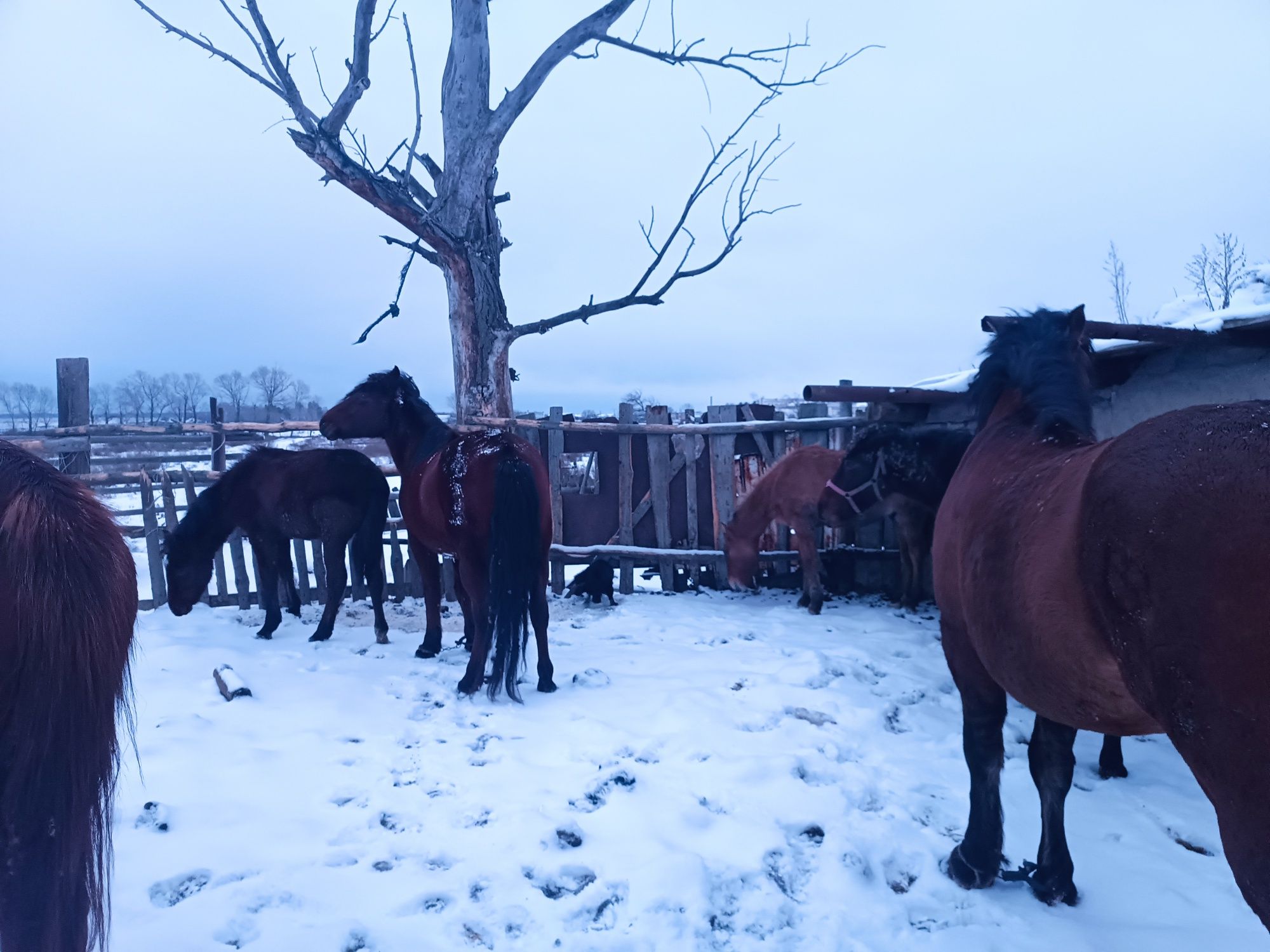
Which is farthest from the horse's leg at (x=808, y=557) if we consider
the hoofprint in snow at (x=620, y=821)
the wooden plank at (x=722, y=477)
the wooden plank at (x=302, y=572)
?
the wooden plank at (x=302, y=572)

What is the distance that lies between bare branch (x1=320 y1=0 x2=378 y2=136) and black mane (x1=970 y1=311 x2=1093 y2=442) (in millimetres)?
6050

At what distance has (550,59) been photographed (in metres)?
7.63

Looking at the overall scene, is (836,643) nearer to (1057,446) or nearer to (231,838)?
(1057,446)

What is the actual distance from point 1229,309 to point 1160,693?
3.88 m

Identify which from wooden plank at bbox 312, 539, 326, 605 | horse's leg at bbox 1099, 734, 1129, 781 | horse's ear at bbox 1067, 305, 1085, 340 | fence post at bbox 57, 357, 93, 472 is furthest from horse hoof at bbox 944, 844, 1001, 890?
fence post at bbox 57, 357, 93, 472

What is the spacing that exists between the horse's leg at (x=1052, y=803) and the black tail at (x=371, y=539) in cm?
536

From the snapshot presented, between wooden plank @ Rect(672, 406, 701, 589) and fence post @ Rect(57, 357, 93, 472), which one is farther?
wooden plank @ Rect(672, 406, 701, 589)

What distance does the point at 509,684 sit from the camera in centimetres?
447

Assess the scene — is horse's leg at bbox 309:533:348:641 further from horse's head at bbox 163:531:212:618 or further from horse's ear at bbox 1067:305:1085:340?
horse's ear at bbox 1067:305:1085:340

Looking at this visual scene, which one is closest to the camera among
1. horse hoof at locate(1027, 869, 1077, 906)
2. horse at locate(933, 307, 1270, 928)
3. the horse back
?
horse at locate(933, 307, 1270, 928)

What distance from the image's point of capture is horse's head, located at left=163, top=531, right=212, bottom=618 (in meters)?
6.48

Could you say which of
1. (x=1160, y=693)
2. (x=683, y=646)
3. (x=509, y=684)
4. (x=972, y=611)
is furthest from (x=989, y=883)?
(x=683, y=646)

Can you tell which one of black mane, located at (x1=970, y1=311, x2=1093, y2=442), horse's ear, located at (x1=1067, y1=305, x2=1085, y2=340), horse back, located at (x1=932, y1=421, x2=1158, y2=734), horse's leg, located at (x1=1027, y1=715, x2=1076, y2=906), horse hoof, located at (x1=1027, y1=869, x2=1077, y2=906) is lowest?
horse hoof, located at (x1=1027, y1=869, x2=1077, y2=906)

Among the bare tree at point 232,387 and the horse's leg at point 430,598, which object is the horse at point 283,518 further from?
the bare tree at point 232,387
